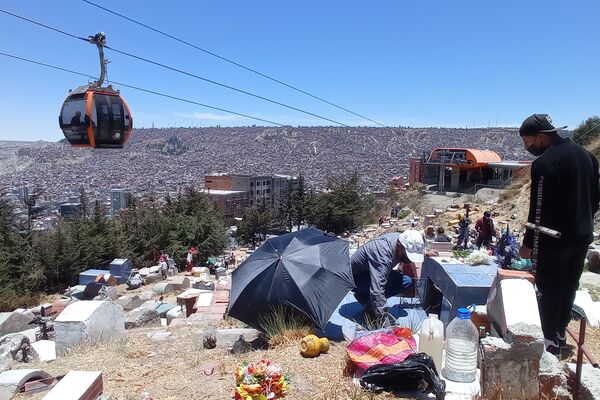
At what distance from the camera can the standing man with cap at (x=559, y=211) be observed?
272 cm

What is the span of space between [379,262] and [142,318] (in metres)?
5.50

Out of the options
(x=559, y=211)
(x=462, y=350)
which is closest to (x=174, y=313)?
(x=462, y=350)

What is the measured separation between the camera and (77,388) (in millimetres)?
3080

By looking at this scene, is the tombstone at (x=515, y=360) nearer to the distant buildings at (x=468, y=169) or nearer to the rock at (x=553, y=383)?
the rock at (x=553, y=383)

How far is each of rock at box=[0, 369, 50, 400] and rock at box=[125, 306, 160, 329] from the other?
151 inches

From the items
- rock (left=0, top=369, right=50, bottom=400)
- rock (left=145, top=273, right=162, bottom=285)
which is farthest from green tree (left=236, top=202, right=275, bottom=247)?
rock (left=0, top=369, right=50, bottom=400)

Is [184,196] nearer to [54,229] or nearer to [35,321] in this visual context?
[54,229]

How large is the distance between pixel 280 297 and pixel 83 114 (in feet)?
21.6

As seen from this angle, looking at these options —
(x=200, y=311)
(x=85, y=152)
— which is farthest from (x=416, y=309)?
(x=85, y=152)

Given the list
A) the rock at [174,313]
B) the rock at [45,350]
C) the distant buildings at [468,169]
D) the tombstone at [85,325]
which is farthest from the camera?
the distant buildings at [468,169]

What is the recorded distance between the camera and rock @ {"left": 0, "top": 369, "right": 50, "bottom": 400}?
11.9 ft

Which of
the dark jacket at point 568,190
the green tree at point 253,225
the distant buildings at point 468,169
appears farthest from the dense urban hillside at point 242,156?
the dark jacket at point 568,190

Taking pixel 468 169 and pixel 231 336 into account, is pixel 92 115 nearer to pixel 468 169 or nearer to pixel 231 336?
pixel 231 336

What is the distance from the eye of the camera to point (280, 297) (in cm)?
456
